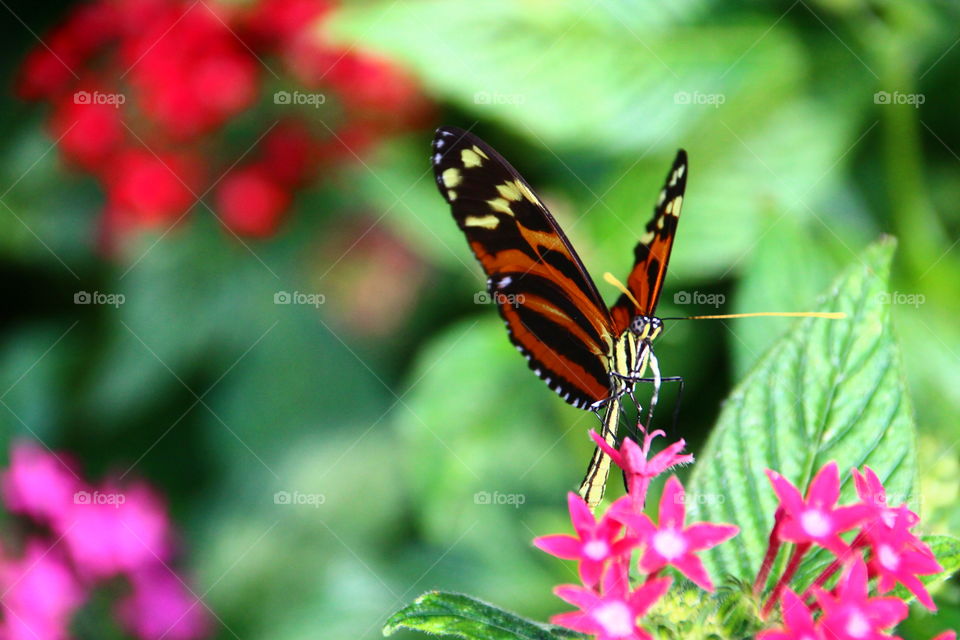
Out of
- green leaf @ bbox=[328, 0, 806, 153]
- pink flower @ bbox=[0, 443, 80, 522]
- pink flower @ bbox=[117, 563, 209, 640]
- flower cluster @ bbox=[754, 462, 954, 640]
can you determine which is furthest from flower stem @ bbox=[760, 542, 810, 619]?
pink flower @ bbox=[0, 443, 80, 522]

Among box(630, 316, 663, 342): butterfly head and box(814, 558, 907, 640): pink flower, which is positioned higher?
box(630, 316, 663, 342): butterfly head

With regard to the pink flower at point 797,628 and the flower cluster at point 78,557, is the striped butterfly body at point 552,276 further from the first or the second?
the flower cluster at point 78,557

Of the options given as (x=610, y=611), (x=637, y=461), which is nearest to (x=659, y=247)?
(x=637, y=461)

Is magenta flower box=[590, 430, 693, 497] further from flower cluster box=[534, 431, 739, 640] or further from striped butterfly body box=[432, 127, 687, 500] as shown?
striped butterfly body box=[432, 127, 687, 500]

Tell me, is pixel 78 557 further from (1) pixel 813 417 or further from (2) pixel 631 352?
(1) pixel 813 417

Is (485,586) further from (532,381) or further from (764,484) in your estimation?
(764,484)
